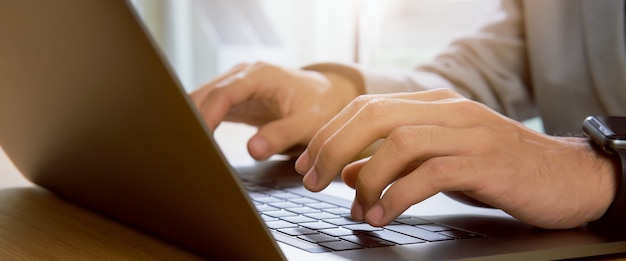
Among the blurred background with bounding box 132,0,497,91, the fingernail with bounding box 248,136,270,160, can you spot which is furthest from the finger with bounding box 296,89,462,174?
the blurred background with bounding box 132,0,497,91

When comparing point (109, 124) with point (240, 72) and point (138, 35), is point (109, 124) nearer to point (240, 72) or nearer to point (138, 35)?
point (138, 35)

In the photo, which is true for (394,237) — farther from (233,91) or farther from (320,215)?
(233,91)

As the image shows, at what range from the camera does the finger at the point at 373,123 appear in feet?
1.82

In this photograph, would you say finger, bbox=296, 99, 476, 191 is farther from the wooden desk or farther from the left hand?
the wooden desk

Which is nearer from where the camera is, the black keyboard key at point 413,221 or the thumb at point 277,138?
the black keyboard key at point 413,221

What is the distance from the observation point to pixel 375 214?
20.6 inches

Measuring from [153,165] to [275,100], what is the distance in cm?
52

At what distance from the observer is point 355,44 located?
2980mm

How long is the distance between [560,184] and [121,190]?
0.28 metres

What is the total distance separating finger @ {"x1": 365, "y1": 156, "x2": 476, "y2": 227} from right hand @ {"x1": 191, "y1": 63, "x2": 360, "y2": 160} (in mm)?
381

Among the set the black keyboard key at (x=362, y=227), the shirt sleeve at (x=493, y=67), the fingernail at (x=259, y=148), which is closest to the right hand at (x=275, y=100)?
the fingernail at (x=259, y=148)

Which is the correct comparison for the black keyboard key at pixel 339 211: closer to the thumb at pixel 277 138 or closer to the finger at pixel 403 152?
the finger at pixel 403 152

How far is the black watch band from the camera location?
1.87ft

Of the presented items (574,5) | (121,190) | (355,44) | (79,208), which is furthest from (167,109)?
(355,44)
